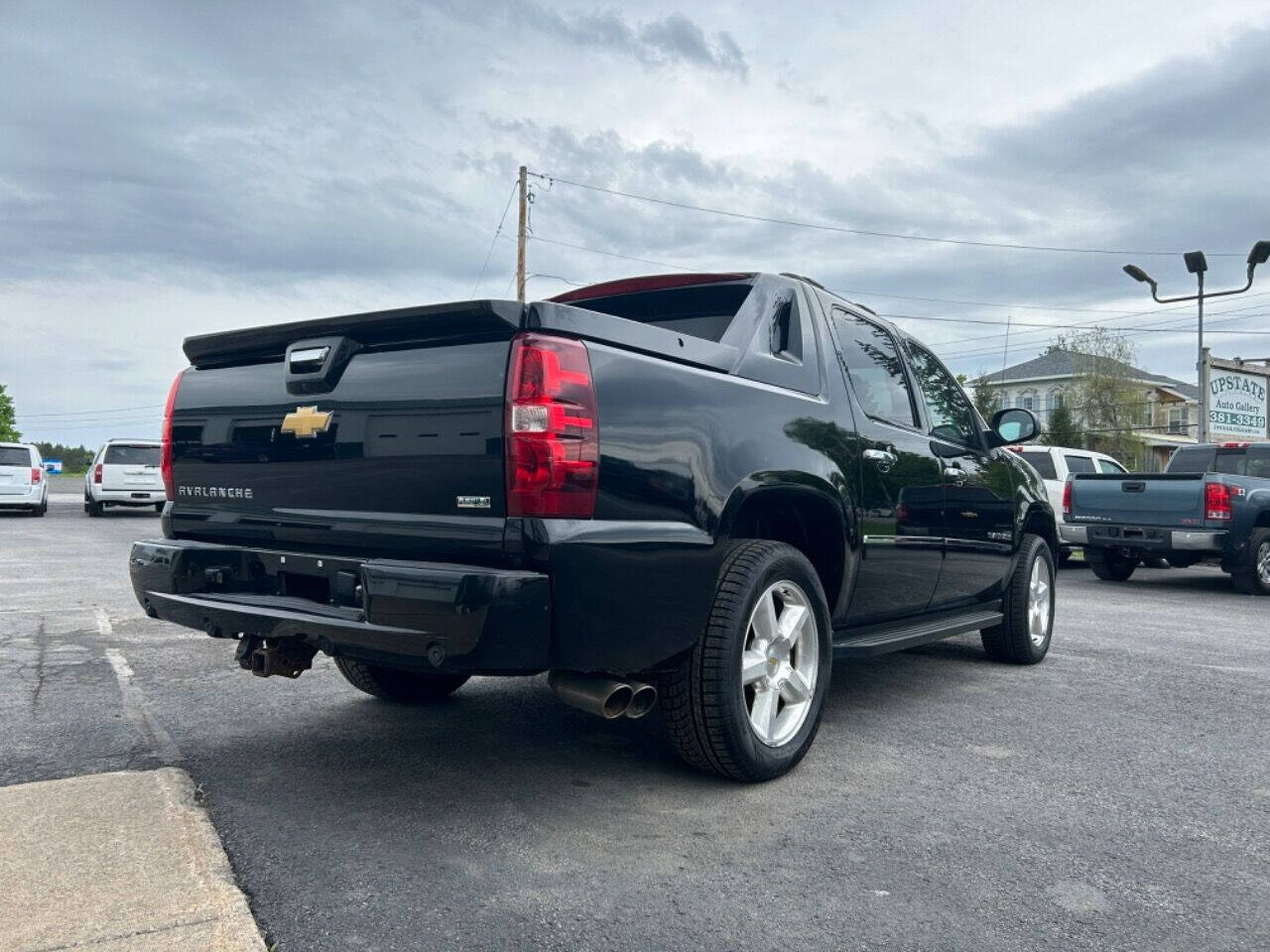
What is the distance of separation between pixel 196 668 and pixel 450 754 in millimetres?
2322

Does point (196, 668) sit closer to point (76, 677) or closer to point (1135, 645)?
point (76, 677)

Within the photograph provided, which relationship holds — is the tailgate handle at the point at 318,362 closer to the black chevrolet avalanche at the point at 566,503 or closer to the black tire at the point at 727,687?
the black chevrolet avalanche at the point at 566,503

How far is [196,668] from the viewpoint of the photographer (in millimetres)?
5676

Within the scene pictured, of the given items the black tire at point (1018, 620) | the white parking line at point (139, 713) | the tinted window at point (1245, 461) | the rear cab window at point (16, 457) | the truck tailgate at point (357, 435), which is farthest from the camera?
the rear cab window at point (16, 457)

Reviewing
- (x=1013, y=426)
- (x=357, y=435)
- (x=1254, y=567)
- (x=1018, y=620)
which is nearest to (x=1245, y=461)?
(x=1254, y=567)

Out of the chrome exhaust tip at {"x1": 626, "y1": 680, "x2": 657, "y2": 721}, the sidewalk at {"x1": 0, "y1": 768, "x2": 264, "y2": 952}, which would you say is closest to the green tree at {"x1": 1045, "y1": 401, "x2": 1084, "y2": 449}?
the chrome exhaust tip at {"x1": 626, "y1": 680, "x2": 657, "y2": 721}

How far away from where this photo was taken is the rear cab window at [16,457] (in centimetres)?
2233

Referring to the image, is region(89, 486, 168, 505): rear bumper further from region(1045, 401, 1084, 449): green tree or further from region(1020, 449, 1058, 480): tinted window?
region(1045, 401, 1084, 449): green tree

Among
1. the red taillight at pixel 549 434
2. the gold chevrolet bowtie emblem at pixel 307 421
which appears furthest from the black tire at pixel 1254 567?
the gold chevrolet bowtie emblem at pixel 307 421

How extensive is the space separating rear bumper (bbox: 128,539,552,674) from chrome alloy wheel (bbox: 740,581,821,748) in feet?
3.03

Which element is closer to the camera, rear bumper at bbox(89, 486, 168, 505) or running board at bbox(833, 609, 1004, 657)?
running board at bbox(833, 609, 1004, 657)

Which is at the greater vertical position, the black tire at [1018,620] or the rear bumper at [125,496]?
the rear bumper at [125,496]

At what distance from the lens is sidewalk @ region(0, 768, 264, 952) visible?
2.40 meters

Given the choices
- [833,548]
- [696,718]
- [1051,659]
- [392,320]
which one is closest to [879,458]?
[833,548]
